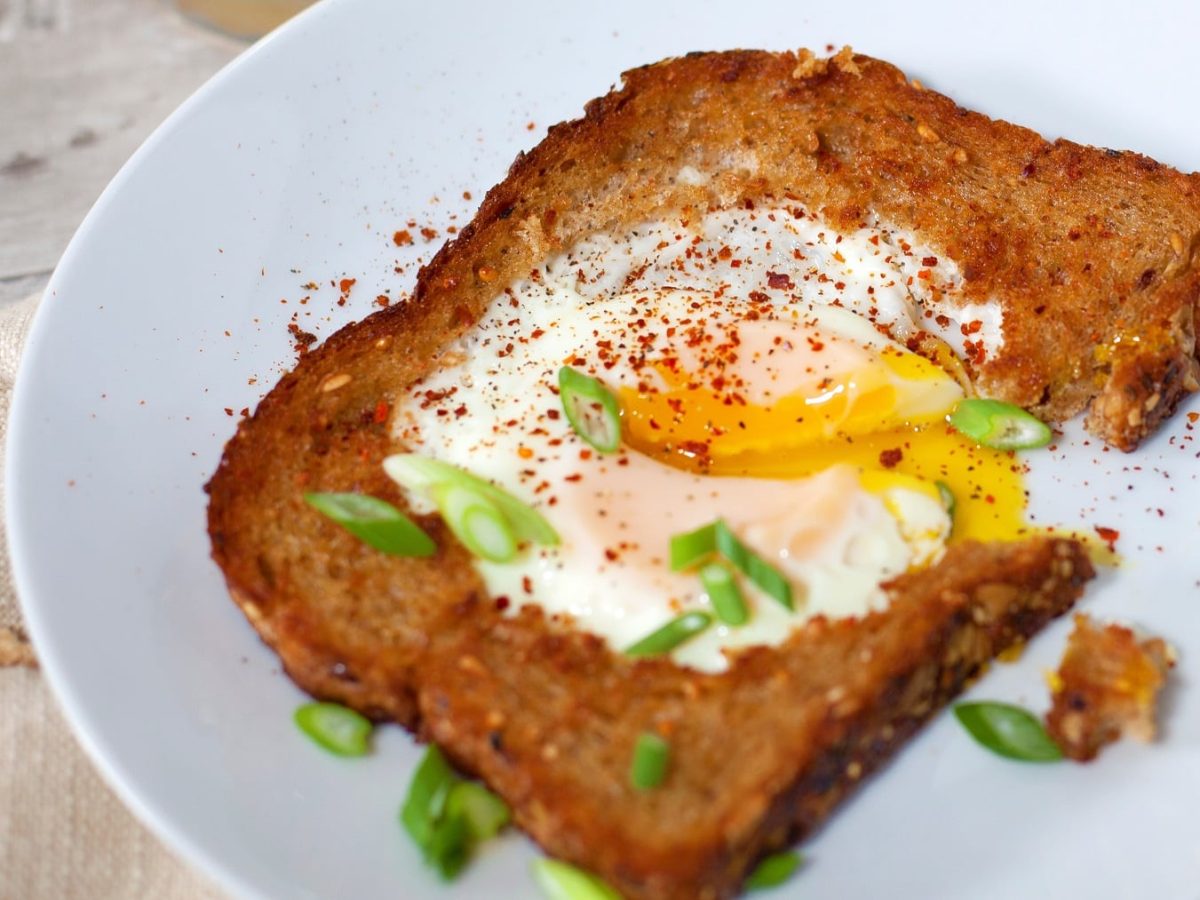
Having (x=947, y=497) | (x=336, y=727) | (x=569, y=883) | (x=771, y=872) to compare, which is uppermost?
(x=947, y=497)

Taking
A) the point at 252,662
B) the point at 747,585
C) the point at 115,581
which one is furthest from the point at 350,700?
the point at 747,585

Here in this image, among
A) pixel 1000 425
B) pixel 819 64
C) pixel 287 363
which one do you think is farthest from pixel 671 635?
pixel 819 64

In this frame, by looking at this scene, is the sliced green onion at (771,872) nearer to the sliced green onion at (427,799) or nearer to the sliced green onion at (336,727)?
the sliced green onion at (427,799)

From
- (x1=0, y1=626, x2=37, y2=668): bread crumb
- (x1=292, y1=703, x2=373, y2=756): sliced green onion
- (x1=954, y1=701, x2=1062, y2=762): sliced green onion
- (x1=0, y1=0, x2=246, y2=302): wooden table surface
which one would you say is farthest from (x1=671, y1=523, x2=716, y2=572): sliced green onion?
(x1=0, y1=0, x2=246, y2=302): wooden table surface

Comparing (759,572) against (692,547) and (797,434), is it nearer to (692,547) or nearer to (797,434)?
(692,547)

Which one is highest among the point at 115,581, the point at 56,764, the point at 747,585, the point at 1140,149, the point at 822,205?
the point at 1140,149

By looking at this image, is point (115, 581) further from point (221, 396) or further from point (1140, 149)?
point (1140, 149)
